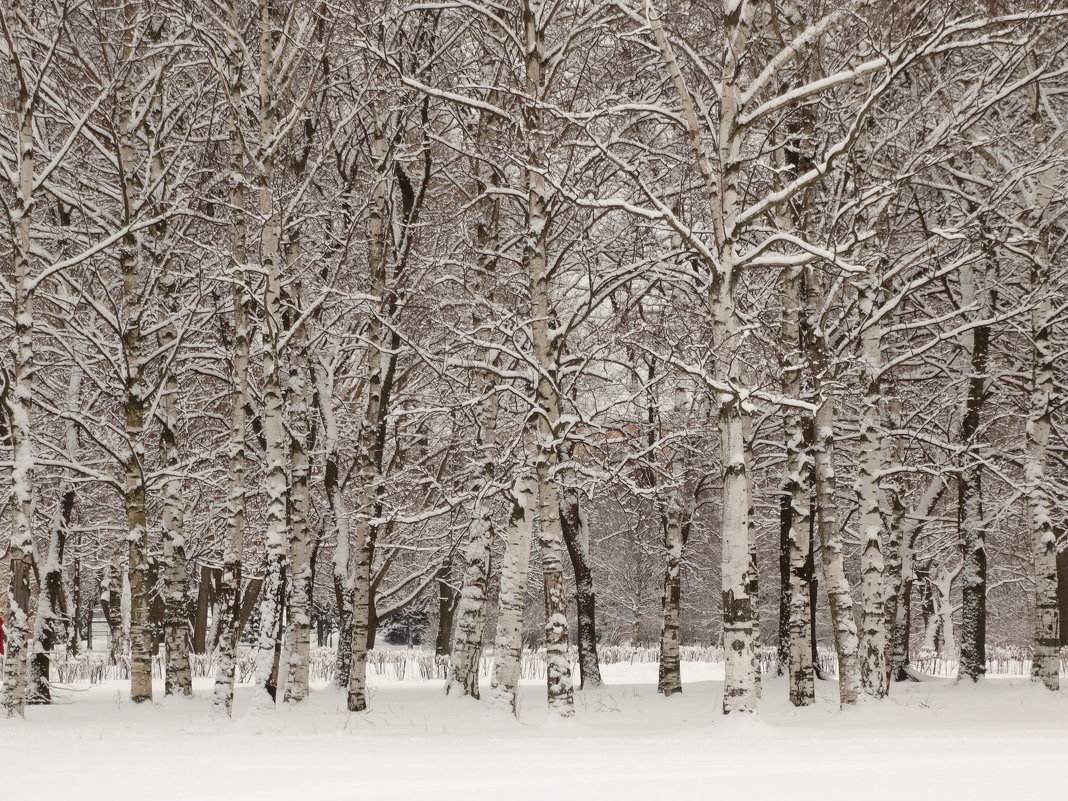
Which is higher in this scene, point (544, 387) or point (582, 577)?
point (544, 387)

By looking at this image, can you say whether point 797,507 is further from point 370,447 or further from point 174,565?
point 174,565

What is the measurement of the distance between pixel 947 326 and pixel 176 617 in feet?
43.4

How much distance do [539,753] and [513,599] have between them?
3446 mm

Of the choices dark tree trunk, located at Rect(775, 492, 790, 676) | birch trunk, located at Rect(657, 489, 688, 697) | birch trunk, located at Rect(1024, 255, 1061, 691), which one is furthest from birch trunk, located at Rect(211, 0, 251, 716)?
birch trunk, located at Rect(1024, 255, 1061, 691)

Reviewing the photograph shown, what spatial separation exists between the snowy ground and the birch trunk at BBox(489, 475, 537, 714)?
0.49m

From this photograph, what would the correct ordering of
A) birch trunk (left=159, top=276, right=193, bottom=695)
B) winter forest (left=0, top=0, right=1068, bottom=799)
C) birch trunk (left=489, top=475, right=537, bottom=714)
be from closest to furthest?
winter forest (left=0, top=0, right=1068, bottom=799)
birch trunk (left=489, top=475, right=537, bottom=714)
birch trunk (left=159, top=276, right=193, bottom=695)

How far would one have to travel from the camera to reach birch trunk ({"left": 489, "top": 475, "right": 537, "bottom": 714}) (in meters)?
11.0

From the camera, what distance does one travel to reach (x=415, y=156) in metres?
12.0

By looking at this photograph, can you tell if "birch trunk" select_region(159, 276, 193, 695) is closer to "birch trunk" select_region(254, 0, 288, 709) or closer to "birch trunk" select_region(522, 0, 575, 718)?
"birch trunk" select_region(254, 0, 288, 709)

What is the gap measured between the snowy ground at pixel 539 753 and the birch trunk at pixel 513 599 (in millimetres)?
494

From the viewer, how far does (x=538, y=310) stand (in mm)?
10594

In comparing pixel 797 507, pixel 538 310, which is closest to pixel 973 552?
pixel 797 507

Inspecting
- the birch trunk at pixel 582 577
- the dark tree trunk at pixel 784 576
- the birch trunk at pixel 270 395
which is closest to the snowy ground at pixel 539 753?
the birch trunk at pixel 270 395

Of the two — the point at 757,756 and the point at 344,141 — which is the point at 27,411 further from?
the point at 757,756
